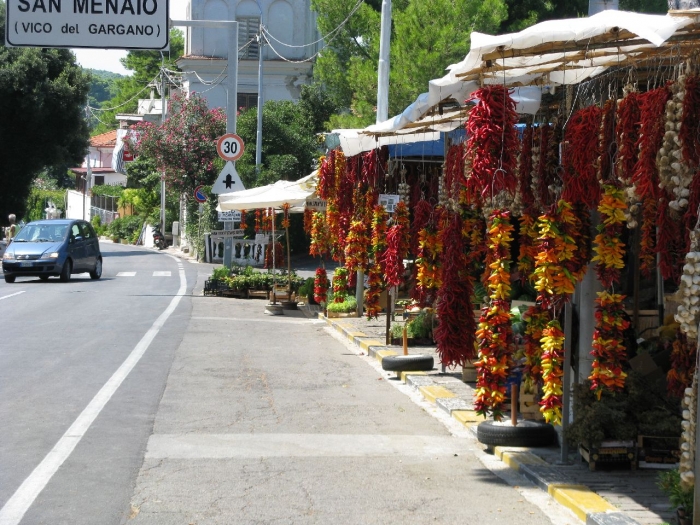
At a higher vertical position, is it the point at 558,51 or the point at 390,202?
the point at 558,51

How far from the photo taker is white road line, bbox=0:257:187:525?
6449 millimetres

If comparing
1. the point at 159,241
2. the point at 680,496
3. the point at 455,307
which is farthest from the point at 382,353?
the point at 159,241

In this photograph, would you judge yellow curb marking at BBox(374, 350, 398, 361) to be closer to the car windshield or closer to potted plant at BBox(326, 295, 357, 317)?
potted plant at BBox(326, 295, 357, 317)

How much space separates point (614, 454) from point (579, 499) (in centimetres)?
95

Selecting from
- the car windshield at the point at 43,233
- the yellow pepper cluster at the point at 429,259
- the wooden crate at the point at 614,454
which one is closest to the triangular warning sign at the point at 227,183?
the car windshield at the point at 43,233

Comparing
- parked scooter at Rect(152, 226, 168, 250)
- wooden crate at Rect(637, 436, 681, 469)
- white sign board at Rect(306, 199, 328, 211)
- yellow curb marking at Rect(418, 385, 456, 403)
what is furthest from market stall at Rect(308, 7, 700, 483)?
parked scooter at Rect(152, 226, 168, 250)

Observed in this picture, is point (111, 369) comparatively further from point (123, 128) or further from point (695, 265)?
point (123, 128)

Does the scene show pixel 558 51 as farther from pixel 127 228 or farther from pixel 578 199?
pixel 127 228

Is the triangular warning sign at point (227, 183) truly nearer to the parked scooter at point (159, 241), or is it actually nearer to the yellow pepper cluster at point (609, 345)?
the yellow pepper cluster at point (609, 345)

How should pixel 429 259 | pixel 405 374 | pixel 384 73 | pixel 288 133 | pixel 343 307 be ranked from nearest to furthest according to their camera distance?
pixel 429 259
pixel 405 374
pixel 384 73
pixel 343 307
pixel 288 133

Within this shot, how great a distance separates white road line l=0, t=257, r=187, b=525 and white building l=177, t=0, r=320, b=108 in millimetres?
38357

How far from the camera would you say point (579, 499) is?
6809mm

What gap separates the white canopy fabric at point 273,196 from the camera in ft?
68.6

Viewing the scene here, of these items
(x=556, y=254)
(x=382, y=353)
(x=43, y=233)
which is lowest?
(x=382, y=353)
